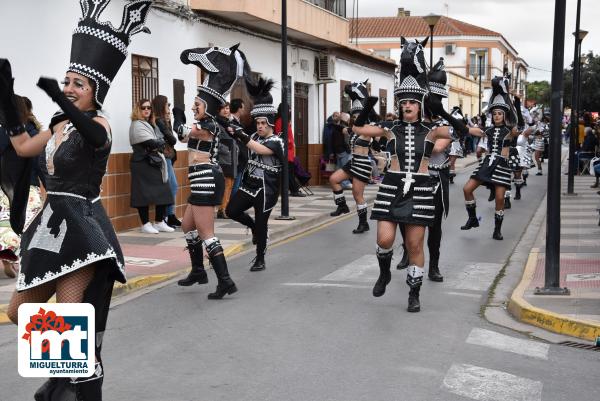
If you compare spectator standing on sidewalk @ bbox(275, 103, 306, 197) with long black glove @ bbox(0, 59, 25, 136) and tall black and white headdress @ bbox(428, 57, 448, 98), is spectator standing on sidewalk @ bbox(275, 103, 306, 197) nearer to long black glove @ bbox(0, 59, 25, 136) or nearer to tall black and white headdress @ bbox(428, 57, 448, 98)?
tall black and white headdress @ bbox(428, 57, 448, 98)

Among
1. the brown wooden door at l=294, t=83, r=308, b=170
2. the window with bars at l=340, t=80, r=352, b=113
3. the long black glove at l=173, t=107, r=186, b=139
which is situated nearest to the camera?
the long black glove at l=173, t=107, r=186, b=139

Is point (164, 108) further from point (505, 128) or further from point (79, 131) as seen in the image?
point (79, 131)

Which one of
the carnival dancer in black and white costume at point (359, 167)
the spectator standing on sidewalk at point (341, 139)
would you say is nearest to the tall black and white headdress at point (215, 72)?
the carnival dancer in black and white costume at point (359, 167)

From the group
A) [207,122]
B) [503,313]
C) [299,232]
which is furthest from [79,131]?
[299,232]

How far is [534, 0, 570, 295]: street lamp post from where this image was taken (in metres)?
8.34

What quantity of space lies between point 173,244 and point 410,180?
5.24 m

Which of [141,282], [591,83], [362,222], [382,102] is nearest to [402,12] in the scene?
[591,83]

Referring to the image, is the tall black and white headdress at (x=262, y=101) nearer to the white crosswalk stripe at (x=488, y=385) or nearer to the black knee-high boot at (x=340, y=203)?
the white crosswalk stripe at (x=488, y=385)

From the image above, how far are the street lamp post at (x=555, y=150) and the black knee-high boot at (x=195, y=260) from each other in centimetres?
338

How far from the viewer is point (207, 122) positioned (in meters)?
8.55

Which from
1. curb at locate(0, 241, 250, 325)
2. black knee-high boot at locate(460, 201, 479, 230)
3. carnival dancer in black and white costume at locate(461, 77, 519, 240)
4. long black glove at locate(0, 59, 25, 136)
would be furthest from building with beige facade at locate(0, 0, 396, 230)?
carnival dancer in black and white costume at locate(461, 77, 519, 240)

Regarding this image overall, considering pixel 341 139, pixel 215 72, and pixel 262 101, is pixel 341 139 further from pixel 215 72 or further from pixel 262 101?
pixel 215 72

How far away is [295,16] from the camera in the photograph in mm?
19766

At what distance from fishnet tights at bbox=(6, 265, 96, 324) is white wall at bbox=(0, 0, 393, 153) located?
3852mm
